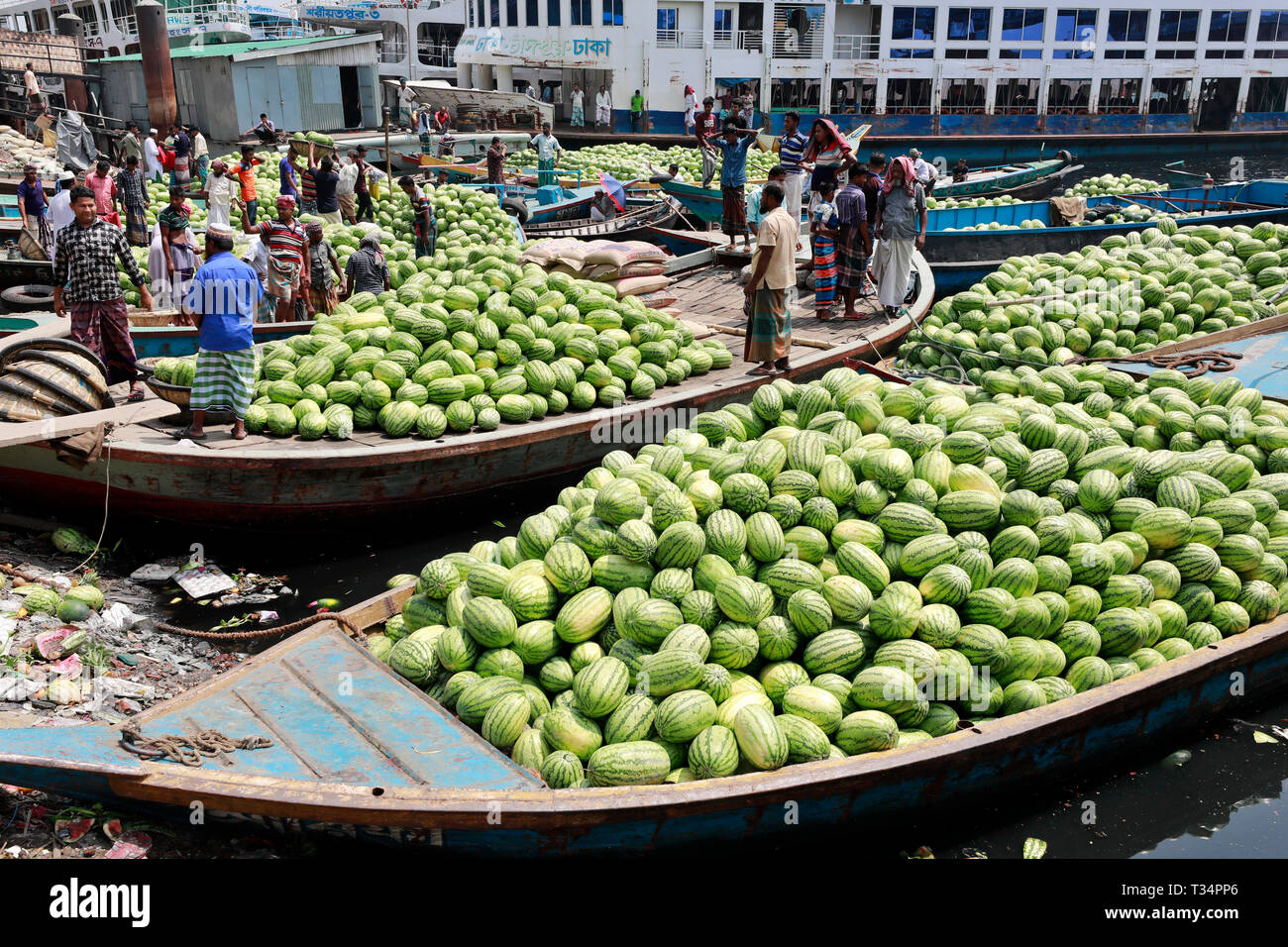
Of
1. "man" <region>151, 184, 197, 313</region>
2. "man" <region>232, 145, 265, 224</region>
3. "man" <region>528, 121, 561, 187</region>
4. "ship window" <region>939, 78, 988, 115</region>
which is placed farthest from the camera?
"ship window" <region>939, 78, 988, 115</region>

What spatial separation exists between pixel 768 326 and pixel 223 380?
16.2 feet

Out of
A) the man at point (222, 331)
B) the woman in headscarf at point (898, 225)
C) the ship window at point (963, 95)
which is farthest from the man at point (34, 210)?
the ship window at point (963, 95)

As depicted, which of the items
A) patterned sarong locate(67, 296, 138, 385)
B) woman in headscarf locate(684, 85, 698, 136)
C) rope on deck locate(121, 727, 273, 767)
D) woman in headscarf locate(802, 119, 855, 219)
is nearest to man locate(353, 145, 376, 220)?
woman in headscarf locate(802, 119, 855, 219)

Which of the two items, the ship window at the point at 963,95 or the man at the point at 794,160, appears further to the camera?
the ship window at the point at 963,95

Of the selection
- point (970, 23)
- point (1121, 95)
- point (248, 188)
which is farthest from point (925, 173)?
point (1121, 95)

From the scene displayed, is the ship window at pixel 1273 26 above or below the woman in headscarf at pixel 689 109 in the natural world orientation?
above

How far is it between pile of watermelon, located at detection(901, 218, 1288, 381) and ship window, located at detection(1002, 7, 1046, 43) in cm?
3513

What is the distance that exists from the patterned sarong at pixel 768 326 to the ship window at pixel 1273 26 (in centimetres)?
4636

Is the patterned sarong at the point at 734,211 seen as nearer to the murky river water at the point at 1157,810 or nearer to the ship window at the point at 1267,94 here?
the murky river water at the point at 1157,810

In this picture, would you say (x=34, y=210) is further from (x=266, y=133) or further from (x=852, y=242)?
(x=266, y=133)

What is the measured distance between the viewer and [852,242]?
1058 centimetres

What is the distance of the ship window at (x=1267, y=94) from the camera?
4409 centimetres

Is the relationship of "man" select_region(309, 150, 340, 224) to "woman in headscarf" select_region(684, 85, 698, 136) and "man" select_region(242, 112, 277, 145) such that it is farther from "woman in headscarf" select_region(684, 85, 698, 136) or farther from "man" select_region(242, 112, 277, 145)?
"woman in headscarf" select_region(684, 85, 698, 136)

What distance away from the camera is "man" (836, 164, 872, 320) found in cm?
1032
